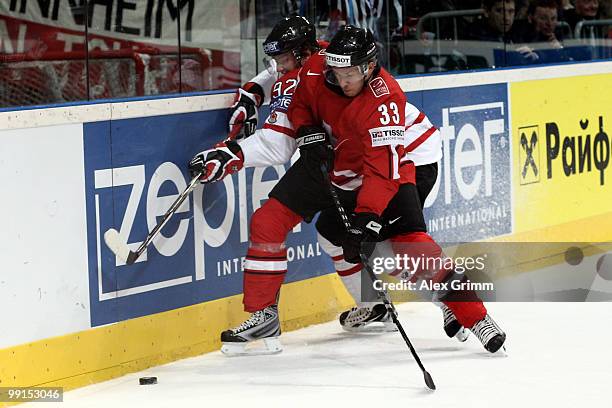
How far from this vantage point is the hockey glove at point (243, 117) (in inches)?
197

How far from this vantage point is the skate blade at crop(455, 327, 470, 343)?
495 centimetres

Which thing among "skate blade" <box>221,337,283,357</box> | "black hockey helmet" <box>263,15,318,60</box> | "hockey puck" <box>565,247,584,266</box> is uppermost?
"black hockey helmet" <box>263,15,318,60</box>

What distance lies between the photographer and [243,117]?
5008 mm

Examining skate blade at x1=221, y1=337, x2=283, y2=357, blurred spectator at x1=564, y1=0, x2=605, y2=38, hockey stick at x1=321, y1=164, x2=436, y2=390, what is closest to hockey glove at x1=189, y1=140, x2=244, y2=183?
hockey stick at x1=321, y1=164, x2=436, y2=390

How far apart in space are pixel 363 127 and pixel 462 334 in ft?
2.93

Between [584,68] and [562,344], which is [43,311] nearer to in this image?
[562,344]

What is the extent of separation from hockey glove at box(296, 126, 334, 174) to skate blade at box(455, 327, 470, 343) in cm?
78

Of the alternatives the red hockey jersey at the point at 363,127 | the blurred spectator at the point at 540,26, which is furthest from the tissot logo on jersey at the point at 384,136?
the blurred spectator at the point at 540,26

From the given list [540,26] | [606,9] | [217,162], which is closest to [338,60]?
[217,162]

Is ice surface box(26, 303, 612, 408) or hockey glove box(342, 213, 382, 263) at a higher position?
hockey glove box(342, 213, 382, 263)

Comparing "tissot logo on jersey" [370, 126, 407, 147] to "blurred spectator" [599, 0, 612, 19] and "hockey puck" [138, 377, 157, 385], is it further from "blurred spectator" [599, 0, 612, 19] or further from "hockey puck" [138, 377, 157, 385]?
"blurred spectator" [599, 0, 612, 19]

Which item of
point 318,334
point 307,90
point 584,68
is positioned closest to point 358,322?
point 318,334

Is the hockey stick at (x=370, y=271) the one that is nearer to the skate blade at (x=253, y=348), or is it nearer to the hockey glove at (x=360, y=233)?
the hockey glove at (x=360, y=233)

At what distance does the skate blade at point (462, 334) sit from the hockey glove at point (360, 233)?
1.77ft
